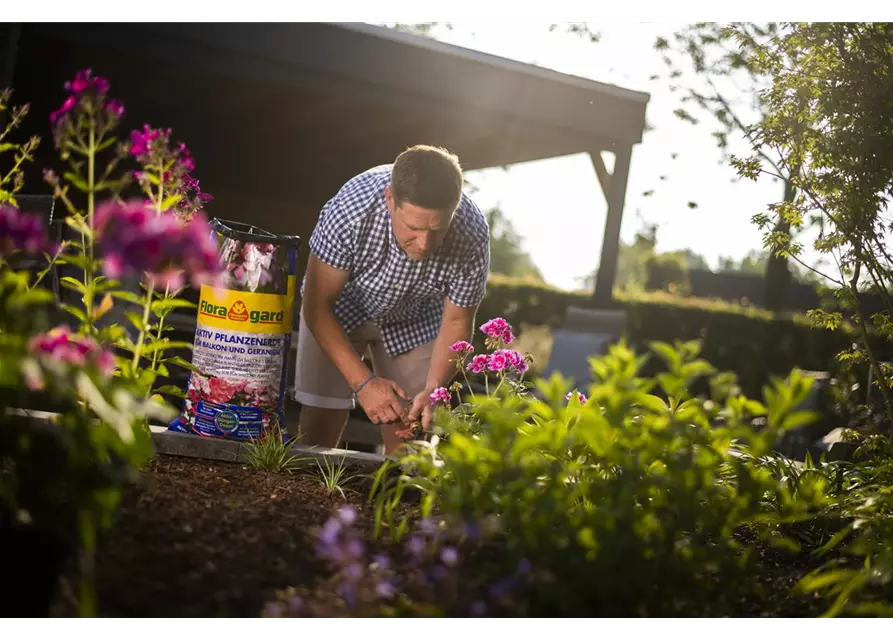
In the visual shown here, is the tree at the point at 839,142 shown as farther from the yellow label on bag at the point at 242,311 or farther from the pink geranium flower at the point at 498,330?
the yellow label on bag at the point at 242,311

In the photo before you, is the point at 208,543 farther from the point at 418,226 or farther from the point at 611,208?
the point at 611,208

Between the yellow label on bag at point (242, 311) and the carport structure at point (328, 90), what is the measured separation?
4.82 meters

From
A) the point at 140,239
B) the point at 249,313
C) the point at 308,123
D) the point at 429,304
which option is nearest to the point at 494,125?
the point at 308,123

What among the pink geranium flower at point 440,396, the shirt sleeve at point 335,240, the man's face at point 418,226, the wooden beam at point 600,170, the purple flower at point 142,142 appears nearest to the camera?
the purple flower at point 142,142

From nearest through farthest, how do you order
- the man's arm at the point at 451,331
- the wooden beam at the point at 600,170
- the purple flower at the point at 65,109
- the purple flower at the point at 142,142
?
the purple flower at the point at 65,109, the purple flower at the point at 142,142, the man's arm at the point at 451,331, the wooden beam at the point at 600,170

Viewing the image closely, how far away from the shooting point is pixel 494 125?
8273 mm

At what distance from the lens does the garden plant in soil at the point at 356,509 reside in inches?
56.6

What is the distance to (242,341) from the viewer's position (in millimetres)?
2633

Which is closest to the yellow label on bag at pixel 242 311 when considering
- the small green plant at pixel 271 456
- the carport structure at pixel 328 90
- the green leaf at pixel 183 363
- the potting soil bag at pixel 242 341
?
the potting soil bag at pixel 242 341

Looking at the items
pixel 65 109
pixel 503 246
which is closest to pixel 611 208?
pixel 65 109

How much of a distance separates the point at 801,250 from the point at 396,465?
176 centimetres

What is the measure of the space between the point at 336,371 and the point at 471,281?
32.2 inches

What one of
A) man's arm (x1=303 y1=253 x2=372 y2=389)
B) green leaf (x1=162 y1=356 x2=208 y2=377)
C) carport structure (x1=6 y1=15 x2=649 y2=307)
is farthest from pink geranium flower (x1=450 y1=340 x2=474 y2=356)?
carport structure (x1=6 y1=15 x2=649 y2=307)

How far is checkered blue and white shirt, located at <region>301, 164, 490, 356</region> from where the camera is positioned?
342 centimetres
